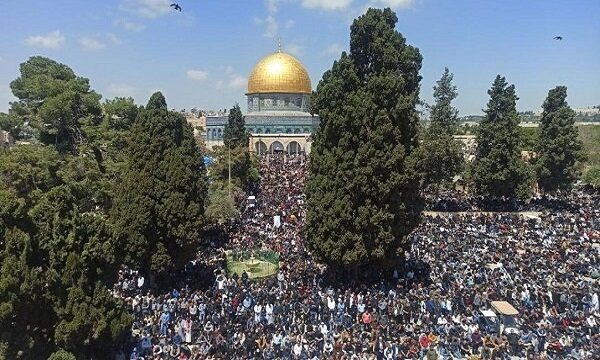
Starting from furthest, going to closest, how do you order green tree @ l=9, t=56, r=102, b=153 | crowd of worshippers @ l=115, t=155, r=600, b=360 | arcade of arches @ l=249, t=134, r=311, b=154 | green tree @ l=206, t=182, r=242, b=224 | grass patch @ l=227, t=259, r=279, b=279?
1. arcade of arches @ l=249, t=134, r=311, b=154
2. green tree @ l=206, t=182, r=242, b=224
3. green tree @ l=9, t=56, r=102, b=153
4. grass patch @ l=227, t=259, r=279, b=279
5. crowd of worshippers @ l=115, t=155, r=600, b=360

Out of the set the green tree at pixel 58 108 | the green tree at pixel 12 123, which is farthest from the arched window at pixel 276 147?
the green tree at pixel 12 123

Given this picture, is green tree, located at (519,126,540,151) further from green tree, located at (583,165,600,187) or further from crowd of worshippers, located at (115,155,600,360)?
crowd of worshippers, located at (115,155,600,360)

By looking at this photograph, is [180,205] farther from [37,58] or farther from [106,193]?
[37,58]

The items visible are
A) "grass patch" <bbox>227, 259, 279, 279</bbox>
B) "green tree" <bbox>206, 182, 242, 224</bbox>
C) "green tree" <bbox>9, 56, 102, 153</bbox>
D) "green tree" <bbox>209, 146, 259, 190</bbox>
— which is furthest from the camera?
"green tree" <bbox>209, 146, 259, 190</bbox>

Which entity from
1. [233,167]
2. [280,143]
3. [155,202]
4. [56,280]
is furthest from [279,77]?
[56,280]

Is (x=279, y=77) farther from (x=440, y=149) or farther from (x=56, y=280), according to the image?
(x=56, y=280)

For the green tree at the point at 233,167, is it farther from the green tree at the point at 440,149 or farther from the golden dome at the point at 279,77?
the golden dome at the point at 279,77

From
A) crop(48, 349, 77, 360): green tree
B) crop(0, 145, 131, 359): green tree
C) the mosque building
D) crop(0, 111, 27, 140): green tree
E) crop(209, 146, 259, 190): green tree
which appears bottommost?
crop(48, 349, 77, 360): green tree

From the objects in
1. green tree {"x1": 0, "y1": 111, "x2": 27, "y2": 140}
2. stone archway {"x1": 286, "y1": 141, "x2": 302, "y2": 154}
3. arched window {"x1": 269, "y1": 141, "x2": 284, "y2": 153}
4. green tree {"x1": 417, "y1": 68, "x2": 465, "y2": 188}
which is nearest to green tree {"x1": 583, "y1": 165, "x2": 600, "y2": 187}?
green tree {"x1": 417, "y1": 68, "x2": 465, "y2": 188}
